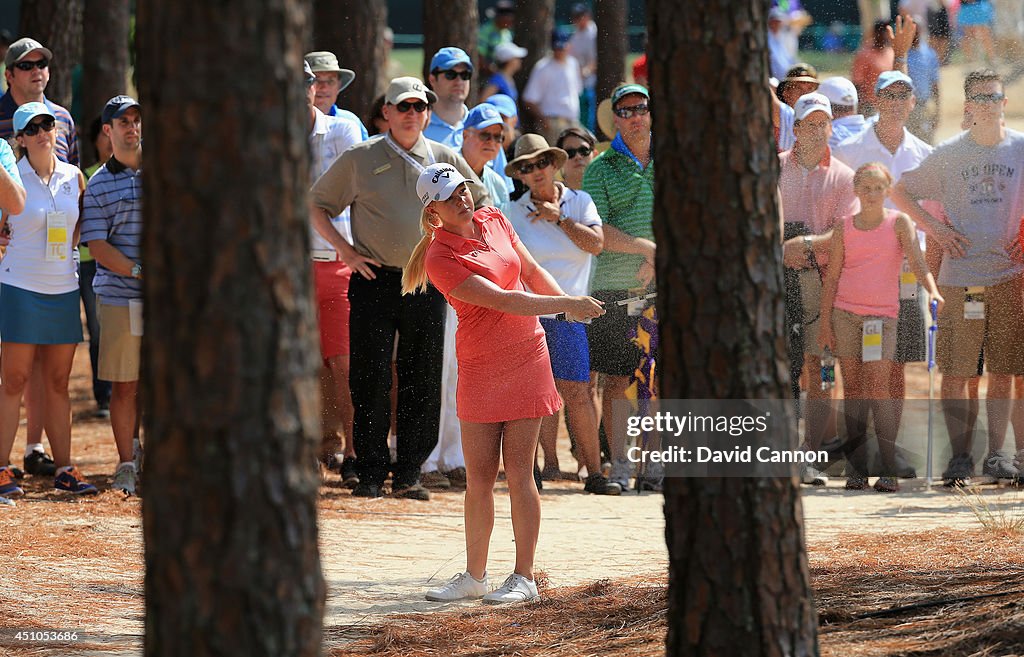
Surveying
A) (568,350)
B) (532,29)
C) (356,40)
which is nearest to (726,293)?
(568,350)

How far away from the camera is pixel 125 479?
864cm

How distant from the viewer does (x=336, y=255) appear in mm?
9047

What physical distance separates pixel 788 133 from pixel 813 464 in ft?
7.23

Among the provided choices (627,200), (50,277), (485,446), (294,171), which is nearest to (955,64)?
(627,200)

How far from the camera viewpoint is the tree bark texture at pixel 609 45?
14.5 meters

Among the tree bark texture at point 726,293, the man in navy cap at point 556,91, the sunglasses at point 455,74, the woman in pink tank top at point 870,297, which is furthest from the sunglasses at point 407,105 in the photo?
the man in navy cap at point 556,91

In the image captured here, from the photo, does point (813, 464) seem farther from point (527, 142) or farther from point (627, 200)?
point (527, 142)

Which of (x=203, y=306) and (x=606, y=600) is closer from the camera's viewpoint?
(x=203, y=306)

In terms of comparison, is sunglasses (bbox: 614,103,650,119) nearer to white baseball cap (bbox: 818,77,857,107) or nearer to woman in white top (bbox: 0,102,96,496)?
white baseball cap (bbox: 818,77,857,107)

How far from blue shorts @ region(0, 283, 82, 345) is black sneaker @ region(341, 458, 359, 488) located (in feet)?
6.00

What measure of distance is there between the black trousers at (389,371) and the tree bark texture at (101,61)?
619cm

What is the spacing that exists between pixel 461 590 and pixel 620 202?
140 inches

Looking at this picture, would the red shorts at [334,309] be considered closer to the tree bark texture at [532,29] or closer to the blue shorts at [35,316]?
the blue shorts at [35,316]

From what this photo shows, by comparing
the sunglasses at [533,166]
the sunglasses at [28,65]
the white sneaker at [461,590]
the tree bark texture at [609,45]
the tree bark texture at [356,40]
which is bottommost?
the white sneaker at [461,590]
